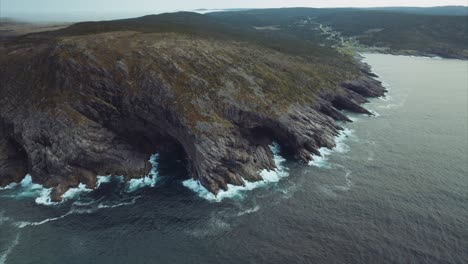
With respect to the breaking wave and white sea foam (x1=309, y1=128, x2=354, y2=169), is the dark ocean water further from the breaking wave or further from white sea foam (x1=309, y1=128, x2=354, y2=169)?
white sea foam (x1=309, y1=128, x2=354, y2=169)

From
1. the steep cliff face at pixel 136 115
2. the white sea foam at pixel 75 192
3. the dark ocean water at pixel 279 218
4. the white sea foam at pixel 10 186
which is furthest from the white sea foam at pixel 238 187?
the white sea foam at pixel 10 186

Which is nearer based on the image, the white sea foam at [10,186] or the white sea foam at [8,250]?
the white sea foam at [8,250]

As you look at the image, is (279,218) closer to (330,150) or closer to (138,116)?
(330,150)

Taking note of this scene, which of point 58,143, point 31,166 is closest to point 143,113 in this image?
point 58,143

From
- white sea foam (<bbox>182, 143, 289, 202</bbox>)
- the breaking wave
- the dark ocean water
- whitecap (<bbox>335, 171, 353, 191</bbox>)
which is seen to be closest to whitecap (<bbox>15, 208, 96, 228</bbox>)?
the dark ocean water

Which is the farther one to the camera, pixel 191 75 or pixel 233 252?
pixel 191 75

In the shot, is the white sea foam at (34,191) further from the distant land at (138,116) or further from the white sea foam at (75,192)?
the white sea foam at (75,192)

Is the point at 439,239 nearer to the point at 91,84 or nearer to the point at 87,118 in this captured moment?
the point at 87,118
